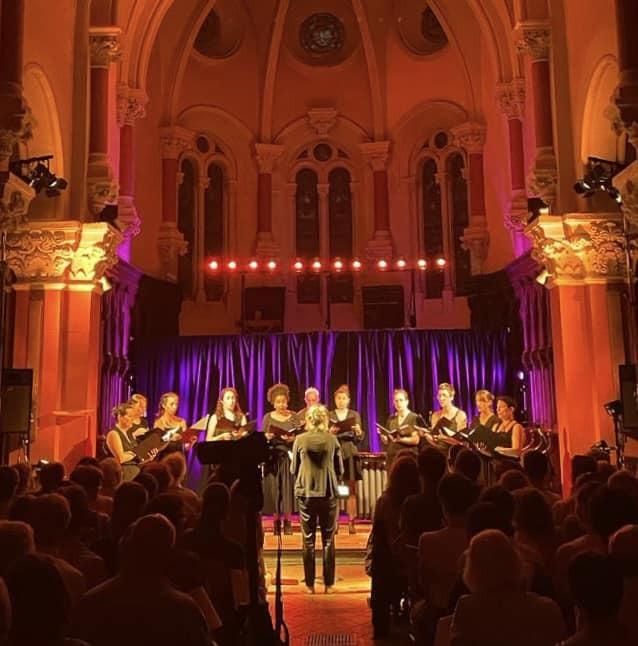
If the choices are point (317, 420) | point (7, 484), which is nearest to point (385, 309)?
point (317, 420)

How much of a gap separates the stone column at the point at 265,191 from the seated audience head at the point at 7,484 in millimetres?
13353

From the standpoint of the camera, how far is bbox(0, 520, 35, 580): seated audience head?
3.34m

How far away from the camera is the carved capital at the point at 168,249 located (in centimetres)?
1700

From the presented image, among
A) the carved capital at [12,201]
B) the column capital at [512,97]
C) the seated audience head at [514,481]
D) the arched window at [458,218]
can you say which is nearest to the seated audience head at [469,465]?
the seated audience head at [514,481]

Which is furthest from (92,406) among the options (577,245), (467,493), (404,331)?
(467,493)

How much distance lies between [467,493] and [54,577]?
2.36 metres

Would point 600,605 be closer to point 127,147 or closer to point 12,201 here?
point 12,201

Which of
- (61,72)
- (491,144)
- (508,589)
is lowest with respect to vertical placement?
(508,589)

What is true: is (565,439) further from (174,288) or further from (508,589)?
(174,288)

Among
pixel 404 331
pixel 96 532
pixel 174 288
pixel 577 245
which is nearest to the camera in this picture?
pixel 96 532

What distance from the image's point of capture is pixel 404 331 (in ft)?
46.6

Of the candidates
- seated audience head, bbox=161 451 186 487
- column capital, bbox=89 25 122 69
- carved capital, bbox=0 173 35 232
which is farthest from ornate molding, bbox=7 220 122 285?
seated audience head, bbox=161 451 186 487

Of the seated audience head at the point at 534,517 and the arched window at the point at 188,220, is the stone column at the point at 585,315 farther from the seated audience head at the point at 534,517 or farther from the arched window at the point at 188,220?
the arched window at the point at 188,220

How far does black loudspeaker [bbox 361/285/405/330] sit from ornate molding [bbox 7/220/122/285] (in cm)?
738
